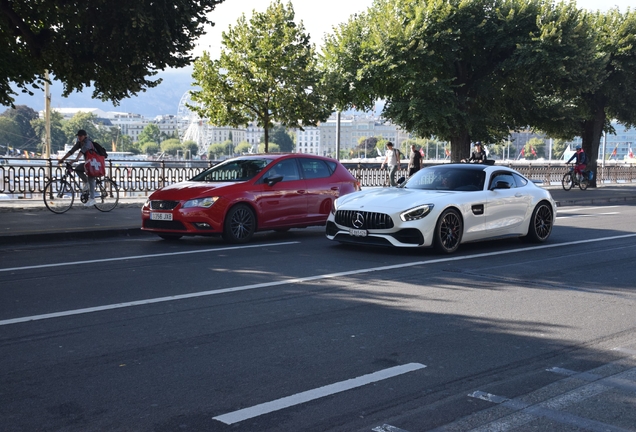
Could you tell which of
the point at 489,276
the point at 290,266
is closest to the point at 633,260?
the point at 489,276

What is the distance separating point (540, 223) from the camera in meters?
13.2

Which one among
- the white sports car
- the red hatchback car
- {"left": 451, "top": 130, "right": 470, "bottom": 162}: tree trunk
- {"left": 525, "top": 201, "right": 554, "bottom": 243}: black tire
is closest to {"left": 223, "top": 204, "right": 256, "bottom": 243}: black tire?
the red hatchback car

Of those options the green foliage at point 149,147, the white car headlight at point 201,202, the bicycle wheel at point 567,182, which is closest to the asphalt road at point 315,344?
the white car headlight at point 201,202

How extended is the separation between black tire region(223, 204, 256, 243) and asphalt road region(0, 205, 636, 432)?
73.7 inches

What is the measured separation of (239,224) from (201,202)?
0.80 meters

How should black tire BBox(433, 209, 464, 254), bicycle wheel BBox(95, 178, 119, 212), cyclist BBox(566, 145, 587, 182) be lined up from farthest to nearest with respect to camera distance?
1. cyclist BBox(566, 145, 587, 182)
2. bicycle wheel BBox(95, 178, 119, 212)
3. black tire BBox(433, 209, 464, 254)

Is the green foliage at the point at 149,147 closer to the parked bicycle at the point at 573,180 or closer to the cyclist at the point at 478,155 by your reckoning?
the parked bicycle at the point at 573,180

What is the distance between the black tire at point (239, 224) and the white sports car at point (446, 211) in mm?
1651

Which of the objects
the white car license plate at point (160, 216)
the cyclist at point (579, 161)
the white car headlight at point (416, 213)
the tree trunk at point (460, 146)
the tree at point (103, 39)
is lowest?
the white car license plate at point (160, 216)

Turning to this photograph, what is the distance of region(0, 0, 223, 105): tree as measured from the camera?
1633 cm

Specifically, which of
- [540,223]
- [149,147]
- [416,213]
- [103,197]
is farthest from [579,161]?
[149,147]

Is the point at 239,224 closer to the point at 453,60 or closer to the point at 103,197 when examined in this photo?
the point at 103,197

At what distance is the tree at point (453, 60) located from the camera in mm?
30312

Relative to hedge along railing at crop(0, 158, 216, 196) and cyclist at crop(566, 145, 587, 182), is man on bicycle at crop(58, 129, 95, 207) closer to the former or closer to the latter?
→ hedge along railing at crop(0, 158, 216, 196)
